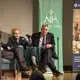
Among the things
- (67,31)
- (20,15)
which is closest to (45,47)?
(20,15)

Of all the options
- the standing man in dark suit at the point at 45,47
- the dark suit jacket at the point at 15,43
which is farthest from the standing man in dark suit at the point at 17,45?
the standing man in dark suit at the point at 45,47

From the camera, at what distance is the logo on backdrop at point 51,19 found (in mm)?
8617

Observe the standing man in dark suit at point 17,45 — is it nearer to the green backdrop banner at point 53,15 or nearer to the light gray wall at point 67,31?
the green backdrop banner at point 53,15

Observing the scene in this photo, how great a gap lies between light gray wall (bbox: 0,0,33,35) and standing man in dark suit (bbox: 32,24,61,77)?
170 centimetres

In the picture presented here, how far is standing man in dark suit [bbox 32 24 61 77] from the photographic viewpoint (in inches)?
290

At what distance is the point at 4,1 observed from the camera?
9258 millimetres

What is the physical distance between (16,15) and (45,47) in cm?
225

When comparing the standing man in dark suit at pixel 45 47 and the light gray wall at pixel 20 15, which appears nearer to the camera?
the standing man in dark suit at pixel 45 47

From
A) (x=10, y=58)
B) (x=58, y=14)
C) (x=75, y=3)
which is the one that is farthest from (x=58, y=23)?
(x=10, y=58)

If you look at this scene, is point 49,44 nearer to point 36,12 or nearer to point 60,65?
point 60,65

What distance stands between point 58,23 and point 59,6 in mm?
490

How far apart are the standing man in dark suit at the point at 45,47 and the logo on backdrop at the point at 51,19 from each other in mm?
1023

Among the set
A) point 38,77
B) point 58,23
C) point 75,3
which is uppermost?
point 75,3

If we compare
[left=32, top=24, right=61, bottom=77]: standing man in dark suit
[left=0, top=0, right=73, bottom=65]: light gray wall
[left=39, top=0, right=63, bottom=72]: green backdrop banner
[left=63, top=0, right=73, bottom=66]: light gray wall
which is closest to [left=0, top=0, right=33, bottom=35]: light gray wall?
[left=0, top=0, right=73, bottom=65]: light gray wall
